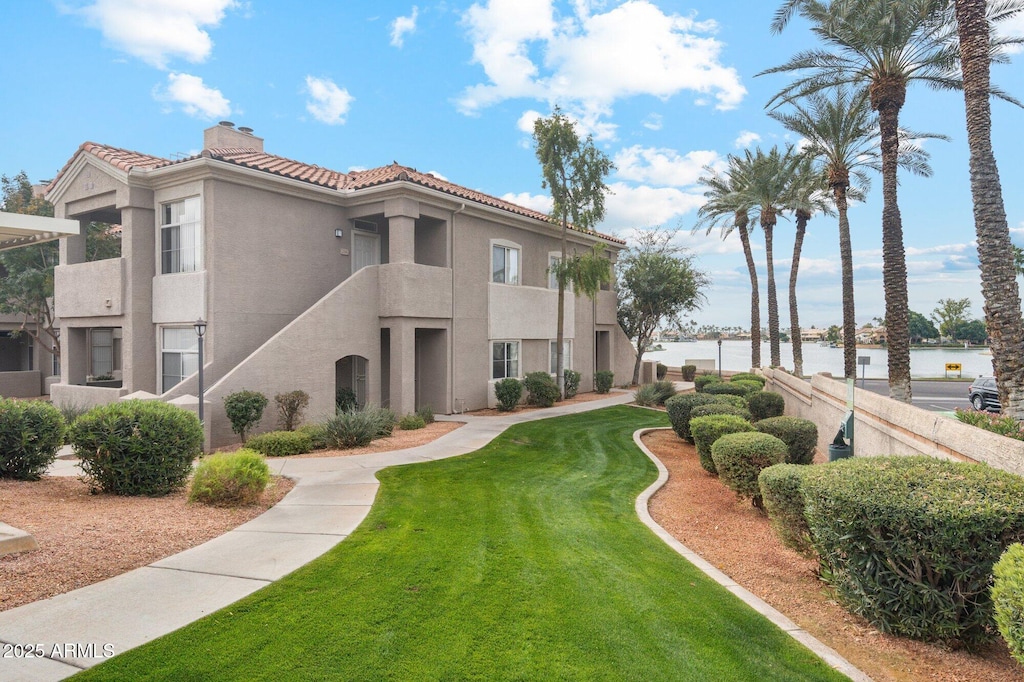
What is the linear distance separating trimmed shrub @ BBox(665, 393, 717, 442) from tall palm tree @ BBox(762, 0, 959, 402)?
5377 millimetres

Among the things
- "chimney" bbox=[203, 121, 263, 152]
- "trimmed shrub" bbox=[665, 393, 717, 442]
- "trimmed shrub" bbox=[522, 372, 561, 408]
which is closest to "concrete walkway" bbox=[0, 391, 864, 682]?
"trimmed shrub" bbox=[665, 393, 717, 442]

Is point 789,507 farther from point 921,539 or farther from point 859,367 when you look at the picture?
point 859,367

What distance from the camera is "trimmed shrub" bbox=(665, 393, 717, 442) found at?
53.8ft

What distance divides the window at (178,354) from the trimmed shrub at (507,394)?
377 inches

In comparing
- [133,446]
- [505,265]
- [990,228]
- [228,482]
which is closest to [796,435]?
[990,228]

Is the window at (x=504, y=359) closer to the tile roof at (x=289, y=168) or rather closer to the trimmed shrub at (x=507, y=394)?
the trimmed shrub at (x=507, y=394)

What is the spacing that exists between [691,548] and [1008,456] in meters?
3.44

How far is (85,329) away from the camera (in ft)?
67.9

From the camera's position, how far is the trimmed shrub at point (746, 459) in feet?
30.6

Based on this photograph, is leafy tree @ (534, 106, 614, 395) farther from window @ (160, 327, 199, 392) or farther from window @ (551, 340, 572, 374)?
window @ (160, 327, 199, 392)

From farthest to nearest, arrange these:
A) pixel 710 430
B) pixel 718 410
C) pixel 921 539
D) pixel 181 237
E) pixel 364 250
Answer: pixel 364 250 < pixel 181 237 < pixel 718 410 < pixel 710 430 < pixel 921 539

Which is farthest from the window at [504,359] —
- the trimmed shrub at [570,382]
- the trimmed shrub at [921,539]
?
the trimmed shrub at [921,539]

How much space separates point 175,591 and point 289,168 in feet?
51.7

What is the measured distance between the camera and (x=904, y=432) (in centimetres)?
920
